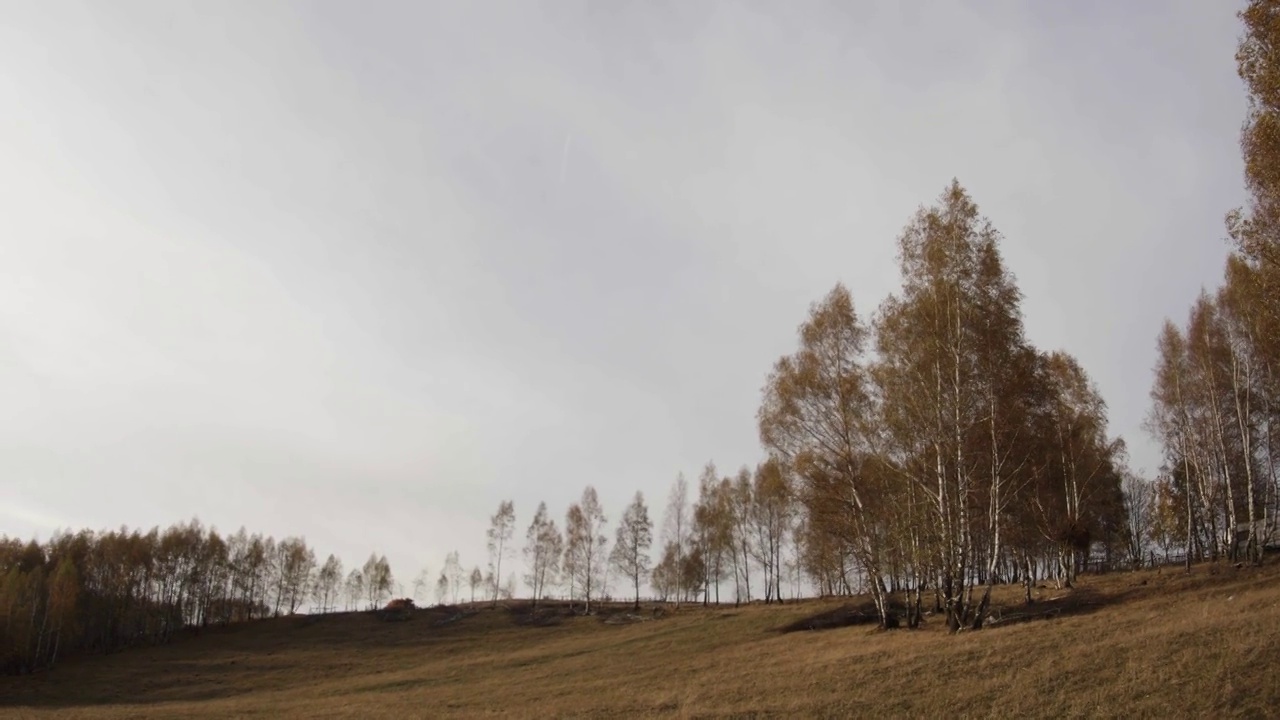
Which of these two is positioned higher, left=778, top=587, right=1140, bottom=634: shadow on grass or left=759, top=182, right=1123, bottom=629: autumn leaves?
left=759, top=182, right=1123, bottom=629: autumn leaves

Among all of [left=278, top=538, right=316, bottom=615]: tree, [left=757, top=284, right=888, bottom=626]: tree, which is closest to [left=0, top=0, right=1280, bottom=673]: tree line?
[left=757, top=284, right=888, bottom=626]: tree

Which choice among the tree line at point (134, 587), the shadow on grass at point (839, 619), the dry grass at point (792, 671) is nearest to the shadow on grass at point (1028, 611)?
the shadow on grass at point (839, 619)

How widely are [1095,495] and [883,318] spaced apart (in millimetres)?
27974

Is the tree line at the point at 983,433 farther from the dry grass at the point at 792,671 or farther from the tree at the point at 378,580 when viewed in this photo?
the tree at the point at 378,580

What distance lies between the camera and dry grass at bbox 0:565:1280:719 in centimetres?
1611

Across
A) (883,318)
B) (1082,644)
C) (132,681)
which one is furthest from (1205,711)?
(132,681)

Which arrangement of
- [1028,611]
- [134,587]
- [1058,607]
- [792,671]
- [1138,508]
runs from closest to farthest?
[792,671]
[1028,611]
[1058,607]
[1138,508]
[134,587]

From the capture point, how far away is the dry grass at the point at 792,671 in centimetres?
1611

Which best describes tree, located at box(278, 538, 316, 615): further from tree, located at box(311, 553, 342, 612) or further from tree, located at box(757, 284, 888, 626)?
tree, located at box(757, 284, 888, 626)

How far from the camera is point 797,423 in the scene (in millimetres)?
32375

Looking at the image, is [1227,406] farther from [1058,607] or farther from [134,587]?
[134,587]

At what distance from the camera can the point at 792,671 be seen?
81.6 feet

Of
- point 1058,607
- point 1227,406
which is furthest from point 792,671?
point 1227,406

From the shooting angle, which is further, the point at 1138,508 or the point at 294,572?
the point at 294,572
